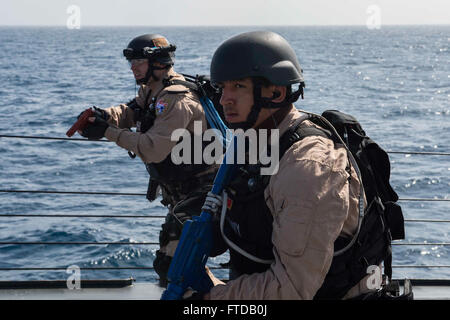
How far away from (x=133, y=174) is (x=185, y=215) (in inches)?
517

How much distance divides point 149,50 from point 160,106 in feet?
1.97

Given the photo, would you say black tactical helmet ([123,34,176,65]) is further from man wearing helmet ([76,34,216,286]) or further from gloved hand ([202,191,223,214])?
gloved hand ([202,191,223,214])

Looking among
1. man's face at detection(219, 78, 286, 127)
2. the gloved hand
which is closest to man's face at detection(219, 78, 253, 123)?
man's face at detection(219, 78, 286, 127)

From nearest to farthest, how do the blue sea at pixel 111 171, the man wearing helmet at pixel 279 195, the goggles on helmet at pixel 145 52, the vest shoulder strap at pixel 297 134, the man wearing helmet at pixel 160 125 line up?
the man wearing helmet at pixel 279 195 < the vest shoulder strap at pixel 297 134 < the man wearing helmet at pixel 160 125 < the goggles on helmet at pixel 145 52 < the blue sea at pixel 111 171

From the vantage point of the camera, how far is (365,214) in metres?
2.67

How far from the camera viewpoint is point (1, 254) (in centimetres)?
1055

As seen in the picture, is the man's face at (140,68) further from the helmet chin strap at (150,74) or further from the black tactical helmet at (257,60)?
the black tactical helmet at (257,60)

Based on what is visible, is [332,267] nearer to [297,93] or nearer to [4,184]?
[297,93]

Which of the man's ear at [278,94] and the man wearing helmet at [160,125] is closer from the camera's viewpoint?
the man's ear at [278,94]

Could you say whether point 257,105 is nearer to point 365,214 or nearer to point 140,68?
point 365,214

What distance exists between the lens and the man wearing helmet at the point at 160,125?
4.83 m

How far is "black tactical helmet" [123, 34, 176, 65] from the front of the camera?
5.25m

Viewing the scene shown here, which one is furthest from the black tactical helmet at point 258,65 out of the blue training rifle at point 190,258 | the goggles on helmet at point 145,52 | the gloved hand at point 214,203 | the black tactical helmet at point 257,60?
the goggles on helmet at point 145,52
